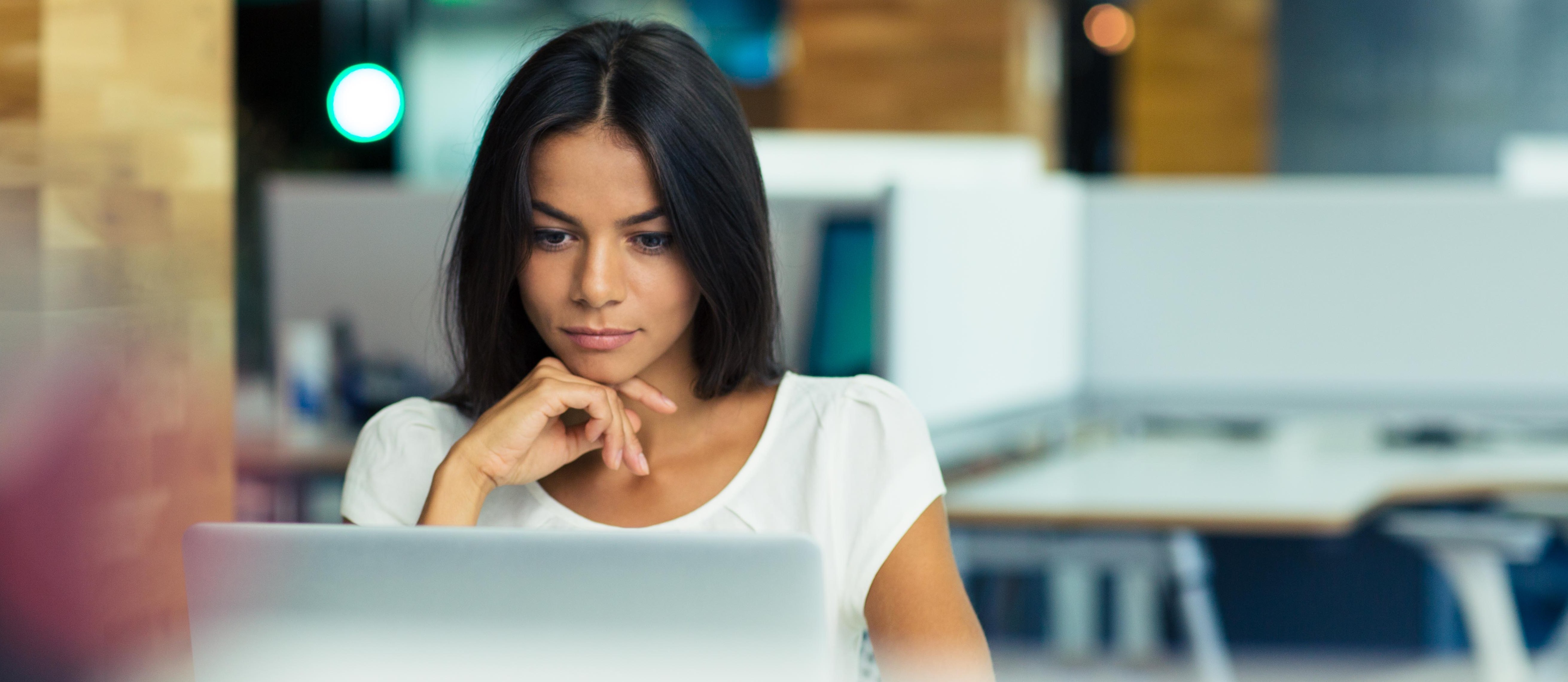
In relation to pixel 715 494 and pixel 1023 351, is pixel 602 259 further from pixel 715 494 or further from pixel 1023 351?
pixel 1023 351

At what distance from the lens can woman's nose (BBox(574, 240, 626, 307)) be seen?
845 mm

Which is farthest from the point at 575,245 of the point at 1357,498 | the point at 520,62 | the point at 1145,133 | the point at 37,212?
the point at 1145,133

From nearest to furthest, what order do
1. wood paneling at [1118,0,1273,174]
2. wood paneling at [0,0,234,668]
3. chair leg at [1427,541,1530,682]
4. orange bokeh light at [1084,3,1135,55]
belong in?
wood paneling at [0,0,234,668] < chair leg at [1427,541,1530,682] < wood paneling at [1118,0,1273,174] < orange bokeh light at [1084,3,1135,55]

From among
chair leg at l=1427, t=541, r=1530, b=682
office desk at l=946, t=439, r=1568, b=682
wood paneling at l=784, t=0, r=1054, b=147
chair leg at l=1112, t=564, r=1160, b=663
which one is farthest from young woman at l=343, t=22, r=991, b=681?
wood paneling at l=784, t=0, r=1054, b=147

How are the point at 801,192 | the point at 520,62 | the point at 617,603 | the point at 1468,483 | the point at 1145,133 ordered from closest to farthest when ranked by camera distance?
the point at 617,603, the point at 520,62, the point at 1468,483, the point at 801,192, the point at 1145,133

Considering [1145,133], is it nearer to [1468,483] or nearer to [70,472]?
[1468,483]

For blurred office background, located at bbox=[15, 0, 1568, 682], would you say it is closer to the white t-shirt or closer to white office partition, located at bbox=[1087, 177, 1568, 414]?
white office partition, located at bbox=[1087, 177, 1568, 414]

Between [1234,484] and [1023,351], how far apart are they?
43 cm

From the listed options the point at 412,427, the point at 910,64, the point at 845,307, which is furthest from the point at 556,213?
the point at 910,64

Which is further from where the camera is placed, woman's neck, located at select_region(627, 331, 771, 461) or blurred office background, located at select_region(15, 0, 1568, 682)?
woman's neck, located at select_region(627, 331, 771, 461)

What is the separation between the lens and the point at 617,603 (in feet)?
1.82

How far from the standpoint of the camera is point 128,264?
0.86 m

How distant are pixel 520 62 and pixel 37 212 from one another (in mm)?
309

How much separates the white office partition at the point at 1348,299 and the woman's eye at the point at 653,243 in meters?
1.95
